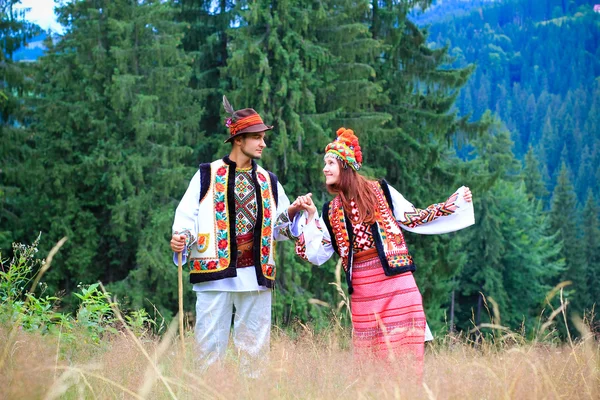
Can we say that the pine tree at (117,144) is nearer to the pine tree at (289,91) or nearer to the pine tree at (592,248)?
the pine tree at (289,91)

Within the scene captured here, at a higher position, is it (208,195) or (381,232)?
(208,195)

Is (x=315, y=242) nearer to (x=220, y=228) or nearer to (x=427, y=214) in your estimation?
(x=220, y=228)

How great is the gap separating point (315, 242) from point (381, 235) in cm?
42

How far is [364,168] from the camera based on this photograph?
1838 centimetres

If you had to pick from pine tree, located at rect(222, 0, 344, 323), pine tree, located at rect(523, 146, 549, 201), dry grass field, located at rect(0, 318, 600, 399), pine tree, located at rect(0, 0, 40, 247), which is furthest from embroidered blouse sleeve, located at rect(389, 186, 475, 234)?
pine tree, located at rect(523, 146, 549, 201)

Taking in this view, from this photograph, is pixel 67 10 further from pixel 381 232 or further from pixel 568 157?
pixel 568 157

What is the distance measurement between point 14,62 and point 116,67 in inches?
86.5

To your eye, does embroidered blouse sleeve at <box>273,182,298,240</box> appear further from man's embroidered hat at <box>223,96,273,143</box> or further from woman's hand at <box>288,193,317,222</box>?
man's embroidered hat at <box>223,96,273,143</box>

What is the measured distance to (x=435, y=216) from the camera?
5.14m

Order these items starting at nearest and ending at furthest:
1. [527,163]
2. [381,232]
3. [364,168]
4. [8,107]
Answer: [381,232], [8,107], [364,168], [527,163]

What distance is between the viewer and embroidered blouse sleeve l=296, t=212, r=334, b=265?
4988mm

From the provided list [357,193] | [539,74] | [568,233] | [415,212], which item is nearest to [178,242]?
[357,193]

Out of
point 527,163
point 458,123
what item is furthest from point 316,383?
point 527,163

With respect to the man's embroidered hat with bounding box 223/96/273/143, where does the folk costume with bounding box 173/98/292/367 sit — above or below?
below
